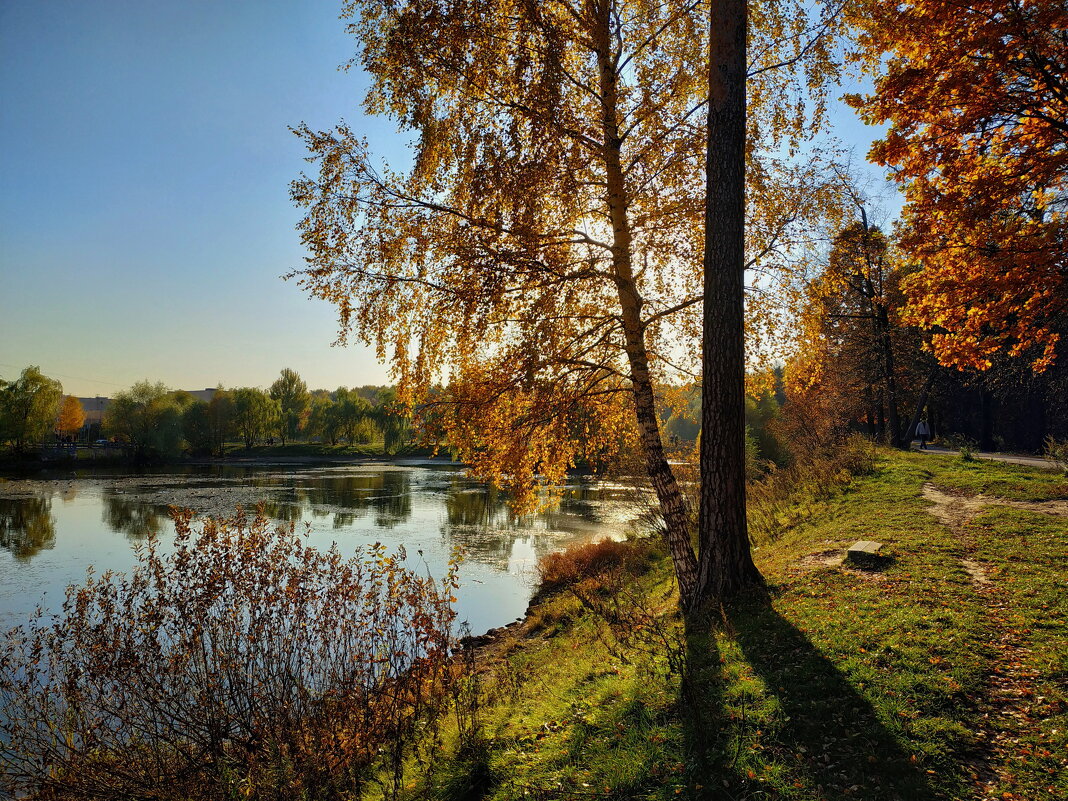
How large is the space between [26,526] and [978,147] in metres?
31.3

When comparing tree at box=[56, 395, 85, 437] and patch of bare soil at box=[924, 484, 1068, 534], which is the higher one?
tree at box=[56, 395, 85, 437]

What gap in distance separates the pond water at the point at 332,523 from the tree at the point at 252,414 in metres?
32.2

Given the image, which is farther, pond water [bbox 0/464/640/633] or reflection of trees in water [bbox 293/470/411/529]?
reflection of trees in water [bbox 293/470/411/529]

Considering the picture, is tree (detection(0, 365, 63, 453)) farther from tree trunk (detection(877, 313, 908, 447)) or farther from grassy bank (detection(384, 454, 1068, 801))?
tree trunk (detection(877, 313, 908, 447))

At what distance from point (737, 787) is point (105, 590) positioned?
5.65m

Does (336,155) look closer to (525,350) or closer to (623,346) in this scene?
Result: (525,350)

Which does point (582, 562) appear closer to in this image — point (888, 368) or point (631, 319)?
point (631, 319)

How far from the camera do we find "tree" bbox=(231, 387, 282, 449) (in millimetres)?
72562

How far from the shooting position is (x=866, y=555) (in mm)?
6930

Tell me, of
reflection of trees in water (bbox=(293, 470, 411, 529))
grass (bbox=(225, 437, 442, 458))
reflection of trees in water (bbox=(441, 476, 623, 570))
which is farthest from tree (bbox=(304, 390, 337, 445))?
reflection of trees in water (bbox=(441, 476, 623, 570))

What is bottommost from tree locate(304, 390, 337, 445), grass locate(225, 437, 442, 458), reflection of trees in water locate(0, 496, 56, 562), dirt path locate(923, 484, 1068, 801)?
reflection of trees in water locate(0, 496, 56, 562)

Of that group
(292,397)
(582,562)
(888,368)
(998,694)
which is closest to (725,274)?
(998,694)

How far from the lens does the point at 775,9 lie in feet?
23.5

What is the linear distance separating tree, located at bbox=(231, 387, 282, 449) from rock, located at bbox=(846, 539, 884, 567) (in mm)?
77036
